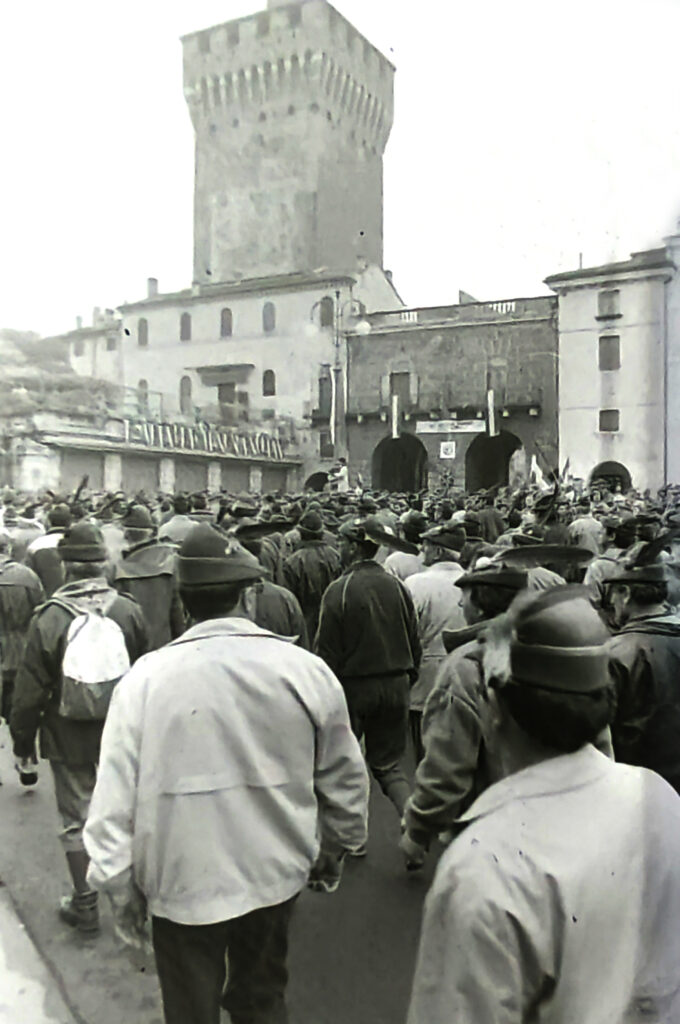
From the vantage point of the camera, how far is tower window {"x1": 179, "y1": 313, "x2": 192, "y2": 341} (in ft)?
139

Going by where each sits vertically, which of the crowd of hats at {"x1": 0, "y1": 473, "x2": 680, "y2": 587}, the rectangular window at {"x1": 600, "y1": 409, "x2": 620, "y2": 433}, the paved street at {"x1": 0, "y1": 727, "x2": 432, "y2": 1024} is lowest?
the paved street at {"x1": 0, "y1": 727, "x2": 432, "y2": 1024}

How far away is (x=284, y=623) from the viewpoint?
5535 millimetres

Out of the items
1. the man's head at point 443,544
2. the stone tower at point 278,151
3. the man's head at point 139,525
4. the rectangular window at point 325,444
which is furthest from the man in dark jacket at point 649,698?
the stone tower at point 278,151

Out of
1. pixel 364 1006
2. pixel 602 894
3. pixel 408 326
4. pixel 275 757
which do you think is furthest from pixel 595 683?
pixel 408 326

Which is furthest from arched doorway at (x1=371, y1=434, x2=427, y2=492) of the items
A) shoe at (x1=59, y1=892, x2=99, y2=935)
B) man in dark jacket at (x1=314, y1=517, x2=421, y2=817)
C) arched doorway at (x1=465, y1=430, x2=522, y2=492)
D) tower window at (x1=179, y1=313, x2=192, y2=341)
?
shoe at (x1=59, y1=892, x2=99, y2=935)

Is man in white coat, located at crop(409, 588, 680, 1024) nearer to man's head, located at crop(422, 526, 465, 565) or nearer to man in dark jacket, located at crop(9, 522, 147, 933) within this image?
man in dark jacket, located at crop(9, 522, 147, 933)

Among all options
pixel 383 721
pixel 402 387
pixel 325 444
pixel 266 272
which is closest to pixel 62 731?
pixel 383 721

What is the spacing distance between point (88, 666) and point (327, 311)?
35.9 metres

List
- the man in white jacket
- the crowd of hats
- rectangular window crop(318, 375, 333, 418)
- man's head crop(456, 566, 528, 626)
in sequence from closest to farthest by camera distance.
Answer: the man in white jacket → man's head crop(456, 566, 528, 626) → the crowd of hats → rectangular window crop(318, 375, 333, 418)

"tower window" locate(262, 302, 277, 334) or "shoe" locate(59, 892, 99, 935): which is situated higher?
"tower window" locate(262, 302, 277, 334)

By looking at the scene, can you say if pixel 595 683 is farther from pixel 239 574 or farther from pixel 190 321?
pixel 190 321

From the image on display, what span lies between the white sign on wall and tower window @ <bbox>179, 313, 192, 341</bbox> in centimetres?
1401

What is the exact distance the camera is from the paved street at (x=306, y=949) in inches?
127

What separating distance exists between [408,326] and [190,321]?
12.3 m
